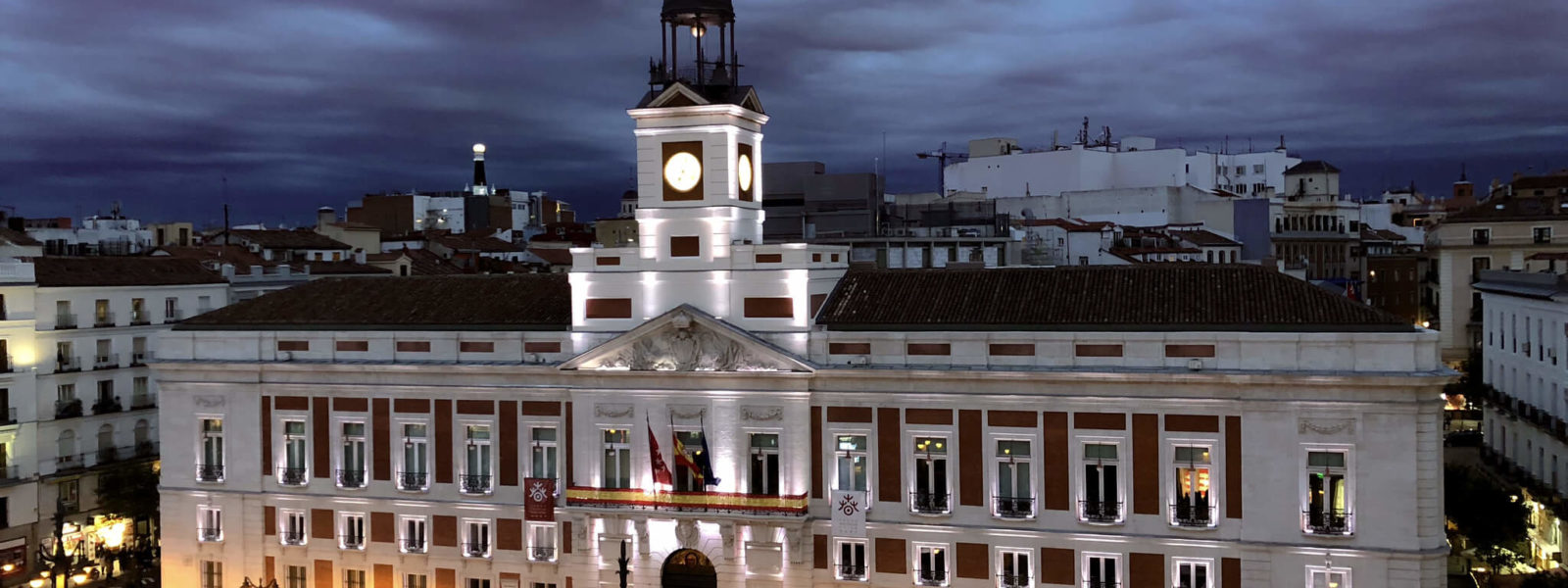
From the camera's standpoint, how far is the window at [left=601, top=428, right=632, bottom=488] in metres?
43.9

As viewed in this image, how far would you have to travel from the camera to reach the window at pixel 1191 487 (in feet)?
126

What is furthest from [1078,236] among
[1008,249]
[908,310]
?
[908,310]

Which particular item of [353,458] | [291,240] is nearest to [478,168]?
[291,240]

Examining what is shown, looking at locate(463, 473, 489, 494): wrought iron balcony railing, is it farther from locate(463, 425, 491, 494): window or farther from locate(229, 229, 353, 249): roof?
locate(229, 229, 353, 249): roof

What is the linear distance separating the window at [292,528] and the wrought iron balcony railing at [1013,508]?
Result: 23914 mm

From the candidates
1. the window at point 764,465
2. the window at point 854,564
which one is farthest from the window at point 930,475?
the window at point 764,465

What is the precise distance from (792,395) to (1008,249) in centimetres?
3136

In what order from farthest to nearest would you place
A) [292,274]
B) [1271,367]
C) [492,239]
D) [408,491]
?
[492,239] → [292,274] → [408,491] → [1271,367]

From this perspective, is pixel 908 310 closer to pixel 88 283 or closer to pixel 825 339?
pixel 825 339

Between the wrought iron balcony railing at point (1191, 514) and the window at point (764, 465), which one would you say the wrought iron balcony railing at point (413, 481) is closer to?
the window at point (764, 465)

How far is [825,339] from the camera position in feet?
137

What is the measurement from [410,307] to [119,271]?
20.4 m

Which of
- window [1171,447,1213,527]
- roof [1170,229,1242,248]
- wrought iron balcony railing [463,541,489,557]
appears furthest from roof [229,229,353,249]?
window [1171,447,1213,527]

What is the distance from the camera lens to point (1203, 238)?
80625 millimetres
